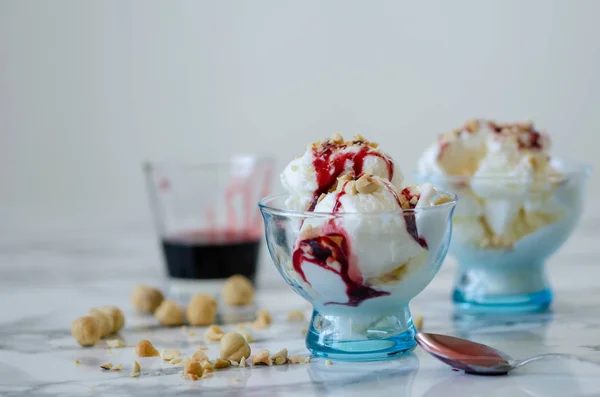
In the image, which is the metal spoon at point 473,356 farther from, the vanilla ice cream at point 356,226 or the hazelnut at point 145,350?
the hazelnut at point 145,350

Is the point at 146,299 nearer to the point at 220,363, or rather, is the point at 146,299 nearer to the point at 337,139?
the point at 220,363

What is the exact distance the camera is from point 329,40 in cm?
312

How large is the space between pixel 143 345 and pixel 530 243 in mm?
636

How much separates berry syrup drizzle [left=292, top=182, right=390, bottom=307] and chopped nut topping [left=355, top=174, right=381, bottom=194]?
26 mm

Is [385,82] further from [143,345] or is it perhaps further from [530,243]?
[143,345]

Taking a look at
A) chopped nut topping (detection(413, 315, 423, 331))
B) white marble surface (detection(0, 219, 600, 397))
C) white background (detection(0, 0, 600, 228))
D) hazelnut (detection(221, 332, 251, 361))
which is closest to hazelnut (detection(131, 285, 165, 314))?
white marble surface (detection(0, 219, 600, 397))

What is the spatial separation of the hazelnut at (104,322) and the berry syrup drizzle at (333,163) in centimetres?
39

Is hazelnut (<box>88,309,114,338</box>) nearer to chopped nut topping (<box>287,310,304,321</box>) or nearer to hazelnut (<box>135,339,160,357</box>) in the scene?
hazelnut (<box>135,339,160,357</box>)

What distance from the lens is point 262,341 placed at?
4.51ft

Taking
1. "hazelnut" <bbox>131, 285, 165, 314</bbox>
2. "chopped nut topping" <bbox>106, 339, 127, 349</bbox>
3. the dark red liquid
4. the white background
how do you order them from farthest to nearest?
the white background
the dark red liquid
"hazelnut" <bbox>131, 285, 165, 314</bbox>
"chopped nut topping" <bbox>106, 339, 127, 349</bbox>

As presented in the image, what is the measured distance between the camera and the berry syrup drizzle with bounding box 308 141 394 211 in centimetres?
123

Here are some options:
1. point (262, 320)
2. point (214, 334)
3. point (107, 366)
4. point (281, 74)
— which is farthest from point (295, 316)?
point (281, 74)

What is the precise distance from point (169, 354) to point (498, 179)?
0.57 metres

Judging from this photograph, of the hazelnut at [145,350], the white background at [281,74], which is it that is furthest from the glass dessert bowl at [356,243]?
the white background at [281,74]
